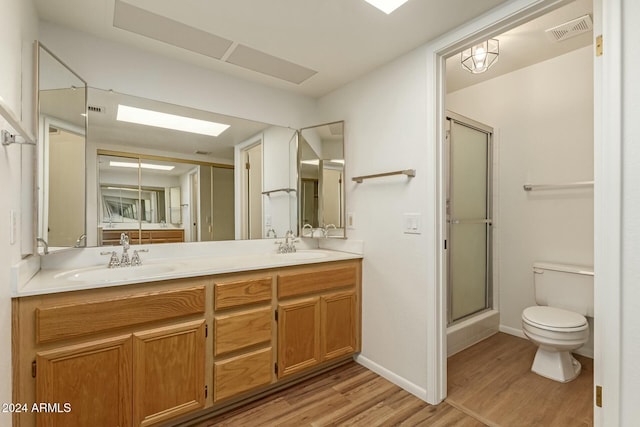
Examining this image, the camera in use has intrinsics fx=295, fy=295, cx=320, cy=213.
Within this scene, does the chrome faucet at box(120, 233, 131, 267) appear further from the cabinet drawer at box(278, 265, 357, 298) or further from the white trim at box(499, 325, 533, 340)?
the white trim at box(499, 325, 533, 340)

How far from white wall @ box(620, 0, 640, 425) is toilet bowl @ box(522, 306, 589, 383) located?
3.31 feet

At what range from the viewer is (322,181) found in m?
2.67

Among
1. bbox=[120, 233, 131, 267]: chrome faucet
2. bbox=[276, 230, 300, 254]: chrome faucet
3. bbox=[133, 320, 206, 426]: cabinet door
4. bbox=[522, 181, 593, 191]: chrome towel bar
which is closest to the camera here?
bbox=[133, 320, 206, 426]: cabinet door

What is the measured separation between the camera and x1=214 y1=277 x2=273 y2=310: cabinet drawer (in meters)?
1.70

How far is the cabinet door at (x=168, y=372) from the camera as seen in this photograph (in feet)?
4.81

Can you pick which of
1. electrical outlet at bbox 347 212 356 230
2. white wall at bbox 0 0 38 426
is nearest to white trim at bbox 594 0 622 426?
electrical outlet at bbox 347 212 356 230

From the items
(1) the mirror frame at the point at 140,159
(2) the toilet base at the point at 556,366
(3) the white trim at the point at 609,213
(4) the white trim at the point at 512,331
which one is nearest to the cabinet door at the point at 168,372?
(1) the mirror frame at the point at 140,159

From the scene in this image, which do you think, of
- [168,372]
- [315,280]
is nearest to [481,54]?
[315,280]

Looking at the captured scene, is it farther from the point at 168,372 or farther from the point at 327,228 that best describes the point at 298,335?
the point at 327,228

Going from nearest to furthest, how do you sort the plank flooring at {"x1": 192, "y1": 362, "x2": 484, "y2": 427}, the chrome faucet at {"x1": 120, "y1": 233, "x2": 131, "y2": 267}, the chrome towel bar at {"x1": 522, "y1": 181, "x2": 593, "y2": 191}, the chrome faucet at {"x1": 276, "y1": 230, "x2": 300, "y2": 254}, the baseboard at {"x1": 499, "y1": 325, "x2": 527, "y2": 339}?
the plank flooring at {"x1": 192, "y1": 362, "x2": 484, "y2": 427}, the chrome faucet at {"x1": 120, "y1": 233, "x2": 131, "y2": 267}, the chrome towel bar at {"x1": 522, "y1": 181, "x2": 593, "y2": 191}, the chrome faucet at {"x1": 276, "y1": 230, "x2": 300, "y2": 254}, the baseboard at {"x1": 499, "y1": 325, "x2": 527, "y2": 339}

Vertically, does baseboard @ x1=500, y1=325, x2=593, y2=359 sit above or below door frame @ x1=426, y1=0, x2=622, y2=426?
below

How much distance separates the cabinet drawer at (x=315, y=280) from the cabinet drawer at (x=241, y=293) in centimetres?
11

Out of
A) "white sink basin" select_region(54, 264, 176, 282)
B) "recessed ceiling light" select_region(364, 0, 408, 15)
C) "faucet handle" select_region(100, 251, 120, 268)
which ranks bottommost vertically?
"white sink basin" select_region(54, 264, 176, 282)

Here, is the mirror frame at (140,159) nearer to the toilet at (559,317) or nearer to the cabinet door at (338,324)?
the cabinet door at (338,324)
